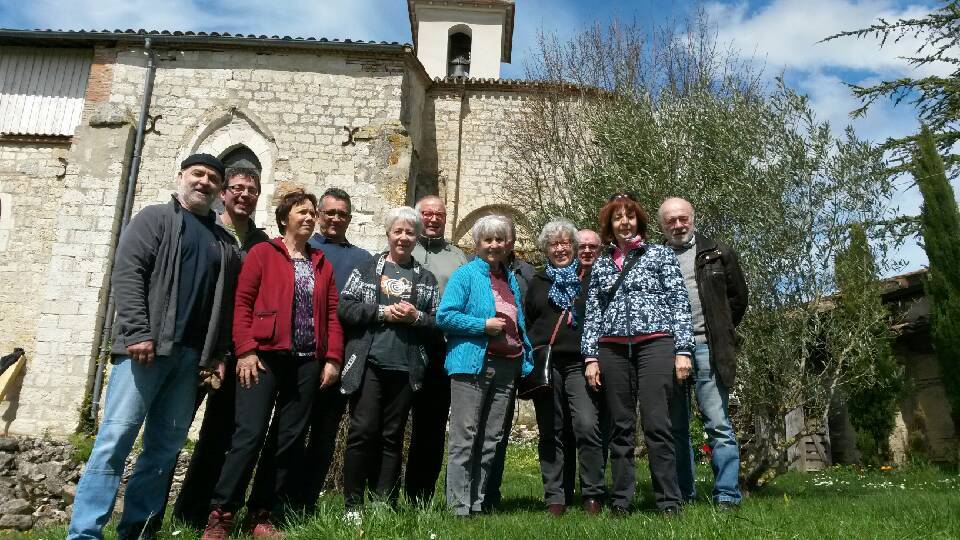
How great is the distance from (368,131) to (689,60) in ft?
21.3

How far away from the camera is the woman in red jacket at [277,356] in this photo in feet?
11.4

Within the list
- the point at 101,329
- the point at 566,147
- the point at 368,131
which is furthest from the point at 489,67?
the point at 101,329

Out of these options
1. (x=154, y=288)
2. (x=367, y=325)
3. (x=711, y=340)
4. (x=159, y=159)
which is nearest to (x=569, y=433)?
(x=711, y=340)

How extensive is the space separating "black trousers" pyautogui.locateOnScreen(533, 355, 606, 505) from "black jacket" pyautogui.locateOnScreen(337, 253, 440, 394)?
1.03 metres

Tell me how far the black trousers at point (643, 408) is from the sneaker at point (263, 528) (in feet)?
6.89

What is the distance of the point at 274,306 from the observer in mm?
3633

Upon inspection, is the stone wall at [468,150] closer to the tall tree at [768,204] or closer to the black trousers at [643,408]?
the tall tree at [768,204]

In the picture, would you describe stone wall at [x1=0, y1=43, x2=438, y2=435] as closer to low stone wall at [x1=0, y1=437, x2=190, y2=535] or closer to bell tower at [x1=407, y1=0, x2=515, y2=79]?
low stone wall at [x1=0, y1=437, x2=190, y2=535]

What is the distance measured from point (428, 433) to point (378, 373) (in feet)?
1.97

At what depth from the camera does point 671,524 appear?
325 centimetres

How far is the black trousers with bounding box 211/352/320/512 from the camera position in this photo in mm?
3463

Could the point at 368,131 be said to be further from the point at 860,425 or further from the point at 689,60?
the point at 860,425

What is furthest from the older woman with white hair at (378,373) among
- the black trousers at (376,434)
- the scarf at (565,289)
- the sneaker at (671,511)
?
the sneaker at (671,511)

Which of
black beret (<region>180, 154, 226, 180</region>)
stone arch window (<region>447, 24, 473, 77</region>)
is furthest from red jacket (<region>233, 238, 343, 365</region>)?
stone arch window (<region>447, 24, 473, 77</region>)
